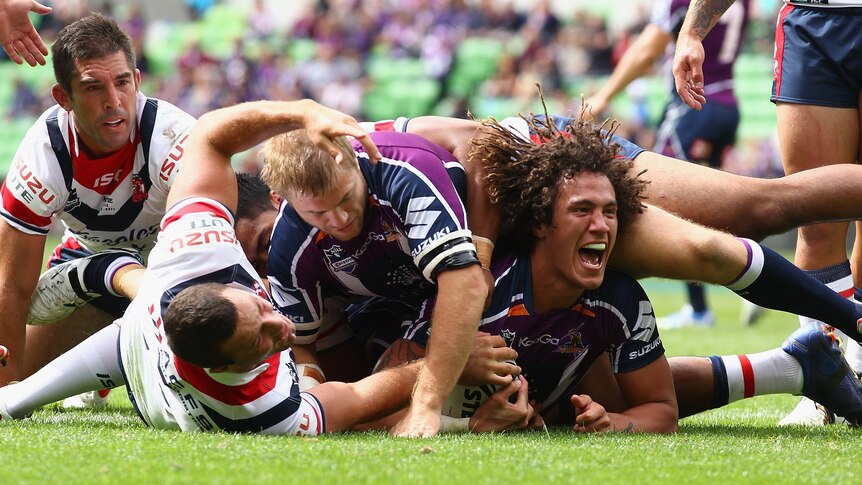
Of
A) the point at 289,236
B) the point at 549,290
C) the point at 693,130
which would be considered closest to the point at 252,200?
the point at 289,236

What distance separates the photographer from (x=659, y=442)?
4.12 m

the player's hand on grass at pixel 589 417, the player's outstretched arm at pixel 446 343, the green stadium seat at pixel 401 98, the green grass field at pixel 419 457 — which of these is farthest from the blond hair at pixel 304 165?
the green stadium seat at pixel 401 98

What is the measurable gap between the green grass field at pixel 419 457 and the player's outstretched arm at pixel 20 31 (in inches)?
72.2

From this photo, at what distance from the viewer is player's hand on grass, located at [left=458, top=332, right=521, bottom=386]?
4.36 meters

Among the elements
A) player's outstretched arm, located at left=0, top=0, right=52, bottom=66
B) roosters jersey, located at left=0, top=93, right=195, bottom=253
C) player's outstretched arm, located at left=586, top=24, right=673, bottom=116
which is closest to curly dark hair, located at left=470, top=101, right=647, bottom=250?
roosters jersey, located at left=0, top=93, right=195, bottom=253

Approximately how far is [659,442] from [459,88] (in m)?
17.2

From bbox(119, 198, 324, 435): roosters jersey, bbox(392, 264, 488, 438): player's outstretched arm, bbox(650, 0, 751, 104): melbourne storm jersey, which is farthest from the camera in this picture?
bbox(650, 0, 751, 104): melbourne storm jersey

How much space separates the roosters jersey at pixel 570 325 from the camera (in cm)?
459

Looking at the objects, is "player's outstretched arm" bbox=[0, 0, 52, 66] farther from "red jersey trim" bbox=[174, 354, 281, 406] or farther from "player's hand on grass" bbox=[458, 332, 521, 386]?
"player's hand on grass" bbox=[458, 332, 521, 386]

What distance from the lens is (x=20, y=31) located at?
17.6 ft

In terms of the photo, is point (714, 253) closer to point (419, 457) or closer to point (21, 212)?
point (419, 457)

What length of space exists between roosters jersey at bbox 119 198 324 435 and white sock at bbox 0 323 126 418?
1.07ft

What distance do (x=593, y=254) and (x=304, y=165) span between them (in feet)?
4.09

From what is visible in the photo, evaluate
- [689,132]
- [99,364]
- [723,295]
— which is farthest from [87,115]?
[723,295]
